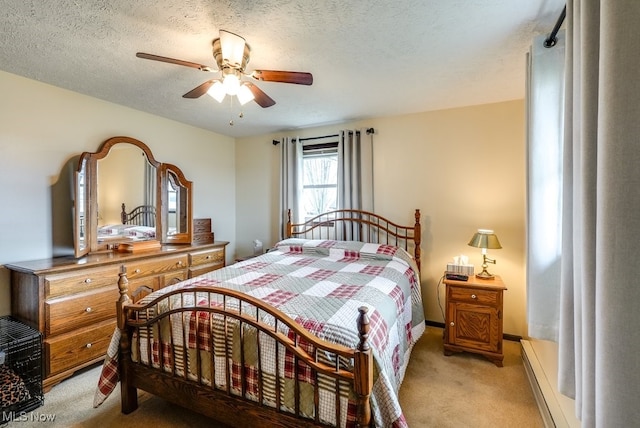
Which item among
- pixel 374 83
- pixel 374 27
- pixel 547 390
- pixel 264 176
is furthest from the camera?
pixel 264 176

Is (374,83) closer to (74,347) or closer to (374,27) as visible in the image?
(374,27)

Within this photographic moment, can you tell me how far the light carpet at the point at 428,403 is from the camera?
186 cm

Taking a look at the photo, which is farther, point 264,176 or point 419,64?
point 264,176

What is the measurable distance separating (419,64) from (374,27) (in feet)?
2.15

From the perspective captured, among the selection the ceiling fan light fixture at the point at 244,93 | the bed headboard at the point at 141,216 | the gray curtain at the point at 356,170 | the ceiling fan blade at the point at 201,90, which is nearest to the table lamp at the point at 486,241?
the gray curtain at the point at 356,170

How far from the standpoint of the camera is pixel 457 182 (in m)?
3.26

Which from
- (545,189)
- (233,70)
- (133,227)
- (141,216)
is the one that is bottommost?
(133,227)

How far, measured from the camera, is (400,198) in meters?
3.53

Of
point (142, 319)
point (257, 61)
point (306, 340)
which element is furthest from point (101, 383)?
point (257, 61)

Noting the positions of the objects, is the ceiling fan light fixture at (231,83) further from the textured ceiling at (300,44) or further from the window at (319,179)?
the window at (319,179)

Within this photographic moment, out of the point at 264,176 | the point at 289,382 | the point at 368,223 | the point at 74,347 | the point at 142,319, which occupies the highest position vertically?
the point at 264,176

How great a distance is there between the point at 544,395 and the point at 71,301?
11.8ft

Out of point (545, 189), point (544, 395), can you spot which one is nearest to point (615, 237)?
point (545, 189)

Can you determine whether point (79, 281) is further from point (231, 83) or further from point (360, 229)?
point (360, 229)
